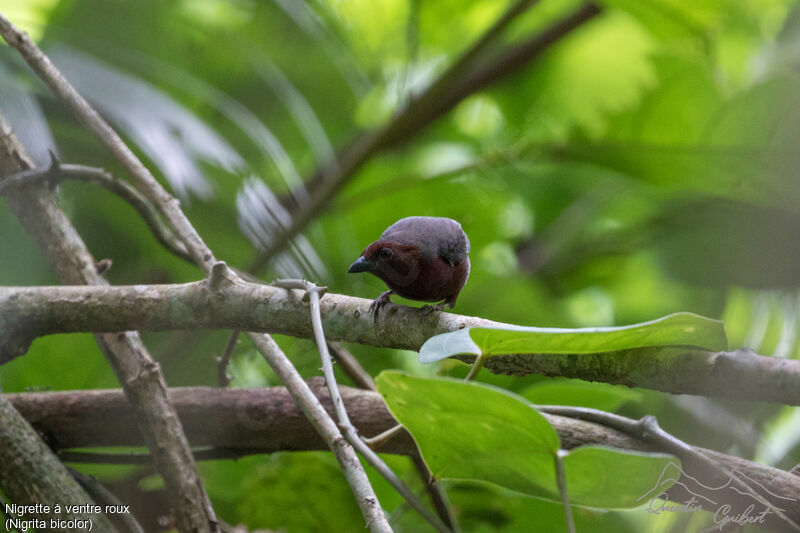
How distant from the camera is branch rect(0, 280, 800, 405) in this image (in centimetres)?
92

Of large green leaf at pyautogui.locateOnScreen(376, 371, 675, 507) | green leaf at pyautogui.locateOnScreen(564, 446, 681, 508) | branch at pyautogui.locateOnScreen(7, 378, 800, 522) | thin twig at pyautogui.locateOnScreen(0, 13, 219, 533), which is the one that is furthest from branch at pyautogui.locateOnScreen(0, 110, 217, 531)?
green leaf at pyautogui.locateOnScreen(564, 446, 681, 508)

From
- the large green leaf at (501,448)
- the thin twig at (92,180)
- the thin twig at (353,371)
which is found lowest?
the large green leaf at (501,448)

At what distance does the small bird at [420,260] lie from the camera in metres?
1.30

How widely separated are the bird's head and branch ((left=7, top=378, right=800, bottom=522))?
0.76ft

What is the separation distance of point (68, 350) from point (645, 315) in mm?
1865

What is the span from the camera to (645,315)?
249 centimetres

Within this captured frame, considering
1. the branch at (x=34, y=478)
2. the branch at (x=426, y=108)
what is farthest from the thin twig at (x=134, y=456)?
the branch at (x=426, y=108)

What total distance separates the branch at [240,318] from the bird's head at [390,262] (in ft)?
0.67

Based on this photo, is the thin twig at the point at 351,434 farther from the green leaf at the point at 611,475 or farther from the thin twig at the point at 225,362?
the thin twig at the point at 225,362

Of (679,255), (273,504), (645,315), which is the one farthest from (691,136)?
(273,504)

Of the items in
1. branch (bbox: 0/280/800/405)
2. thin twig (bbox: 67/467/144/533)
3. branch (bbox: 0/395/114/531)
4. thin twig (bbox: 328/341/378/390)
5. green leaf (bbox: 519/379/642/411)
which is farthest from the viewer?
thin twig (bbox: 328/341/378/390)

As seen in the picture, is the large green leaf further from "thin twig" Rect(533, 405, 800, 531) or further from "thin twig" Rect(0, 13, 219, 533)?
"thin twig" Rect(0, 13, 219, 533)

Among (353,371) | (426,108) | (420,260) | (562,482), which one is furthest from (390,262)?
(426,108)

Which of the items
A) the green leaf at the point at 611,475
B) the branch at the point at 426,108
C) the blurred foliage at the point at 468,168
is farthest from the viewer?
the branch at the point at 426,108
